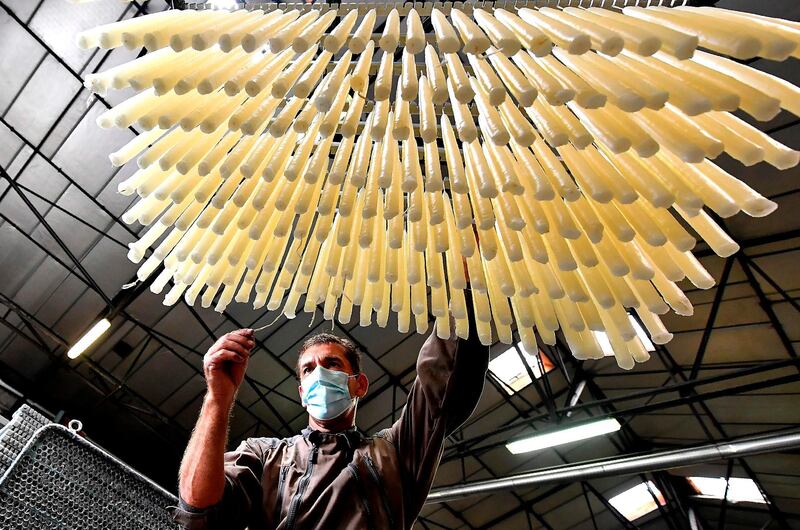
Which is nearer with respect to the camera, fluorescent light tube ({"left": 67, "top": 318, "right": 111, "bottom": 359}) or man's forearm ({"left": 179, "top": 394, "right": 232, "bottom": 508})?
man's forearm ({"left": 179, "top": 394, "right": 232, "bottom": 508})

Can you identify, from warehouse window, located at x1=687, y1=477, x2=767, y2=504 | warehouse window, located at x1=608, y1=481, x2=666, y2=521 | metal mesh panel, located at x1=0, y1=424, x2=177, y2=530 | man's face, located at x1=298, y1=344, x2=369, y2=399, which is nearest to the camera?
metal mesh panel, located at x1=0, y1=424, x2=177, y2=530

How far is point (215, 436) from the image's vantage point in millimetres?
1690

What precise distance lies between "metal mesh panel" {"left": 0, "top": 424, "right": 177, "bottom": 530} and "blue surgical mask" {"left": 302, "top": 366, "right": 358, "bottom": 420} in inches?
24.0

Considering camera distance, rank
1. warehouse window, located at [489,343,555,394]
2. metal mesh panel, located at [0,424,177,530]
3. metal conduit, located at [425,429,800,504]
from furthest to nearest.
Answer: warehouse window, located at [489,343,555,394] → metal conduit, located at [425,429,800,504] → metal mesh panel, located at [0,424,177,530]

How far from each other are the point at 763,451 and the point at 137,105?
10246 millimetres

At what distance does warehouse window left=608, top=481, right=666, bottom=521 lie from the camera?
52.6ft

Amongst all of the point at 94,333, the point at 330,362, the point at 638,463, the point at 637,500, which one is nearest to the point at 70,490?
the point at 330,362

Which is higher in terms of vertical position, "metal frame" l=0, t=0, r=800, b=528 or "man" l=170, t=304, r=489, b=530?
"metal frame" l=0, t=0, r=800, b=528

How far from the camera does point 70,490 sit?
1.76 metres

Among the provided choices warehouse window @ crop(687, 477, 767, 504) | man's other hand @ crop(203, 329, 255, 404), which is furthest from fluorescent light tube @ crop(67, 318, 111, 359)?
warehouse window @ crop(687, 477, 767, 504)

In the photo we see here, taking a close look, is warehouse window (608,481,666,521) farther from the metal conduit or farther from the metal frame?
the metal conduit

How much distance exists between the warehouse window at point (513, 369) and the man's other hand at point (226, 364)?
430 inches

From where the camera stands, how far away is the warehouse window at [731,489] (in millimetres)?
14421

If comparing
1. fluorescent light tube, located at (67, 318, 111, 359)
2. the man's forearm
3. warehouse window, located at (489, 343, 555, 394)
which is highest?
warehouse window, located at (489, 343, 555, 394)
